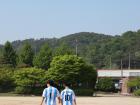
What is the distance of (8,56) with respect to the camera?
313 ft

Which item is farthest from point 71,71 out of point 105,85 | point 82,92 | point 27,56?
point 27,56

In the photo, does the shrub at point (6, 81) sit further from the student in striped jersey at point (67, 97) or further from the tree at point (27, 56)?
the student in striped jersey at point (67, 97)

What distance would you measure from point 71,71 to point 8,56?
1185 inches

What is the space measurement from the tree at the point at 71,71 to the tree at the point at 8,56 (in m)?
25.2

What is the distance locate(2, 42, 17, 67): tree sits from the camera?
311ft

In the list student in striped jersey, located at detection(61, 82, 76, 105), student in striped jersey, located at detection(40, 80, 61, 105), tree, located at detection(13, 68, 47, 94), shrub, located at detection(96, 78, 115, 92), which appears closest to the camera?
student in striped jersey, located at detection(40, 80, 61, 105)

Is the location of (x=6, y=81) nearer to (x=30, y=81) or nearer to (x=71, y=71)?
(x=30, y=81)

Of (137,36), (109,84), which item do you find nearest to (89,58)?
(137,36)

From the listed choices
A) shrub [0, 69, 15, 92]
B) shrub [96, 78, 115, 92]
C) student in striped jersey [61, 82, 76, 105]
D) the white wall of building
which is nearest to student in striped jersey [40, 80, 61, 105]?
student in striped jersey [61, 82, 76, 105]

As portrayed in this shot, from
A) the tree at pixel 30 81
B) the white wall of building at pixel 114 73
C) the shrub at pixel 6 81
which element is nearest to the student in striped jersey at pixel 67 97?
the tree at pixel 30 81

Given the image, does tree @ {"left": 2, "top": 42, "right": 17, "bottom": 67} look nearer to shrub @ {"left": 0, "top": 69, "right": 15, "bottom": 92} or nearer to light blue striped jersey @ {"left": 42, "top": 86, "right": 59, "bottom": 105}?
shrub @ {"left": 0, "top": 69, "right": 15, "bottom": 92}

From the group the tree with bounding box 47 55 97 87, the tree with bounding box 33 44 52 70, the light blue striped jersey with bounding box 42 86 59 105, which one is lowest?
the light blue striped jersey with bounding box 42 86 59 105

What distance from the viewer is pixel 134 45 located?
173 metres

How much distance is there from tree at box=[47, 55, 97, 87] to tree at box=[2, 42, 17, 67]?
25151mm
